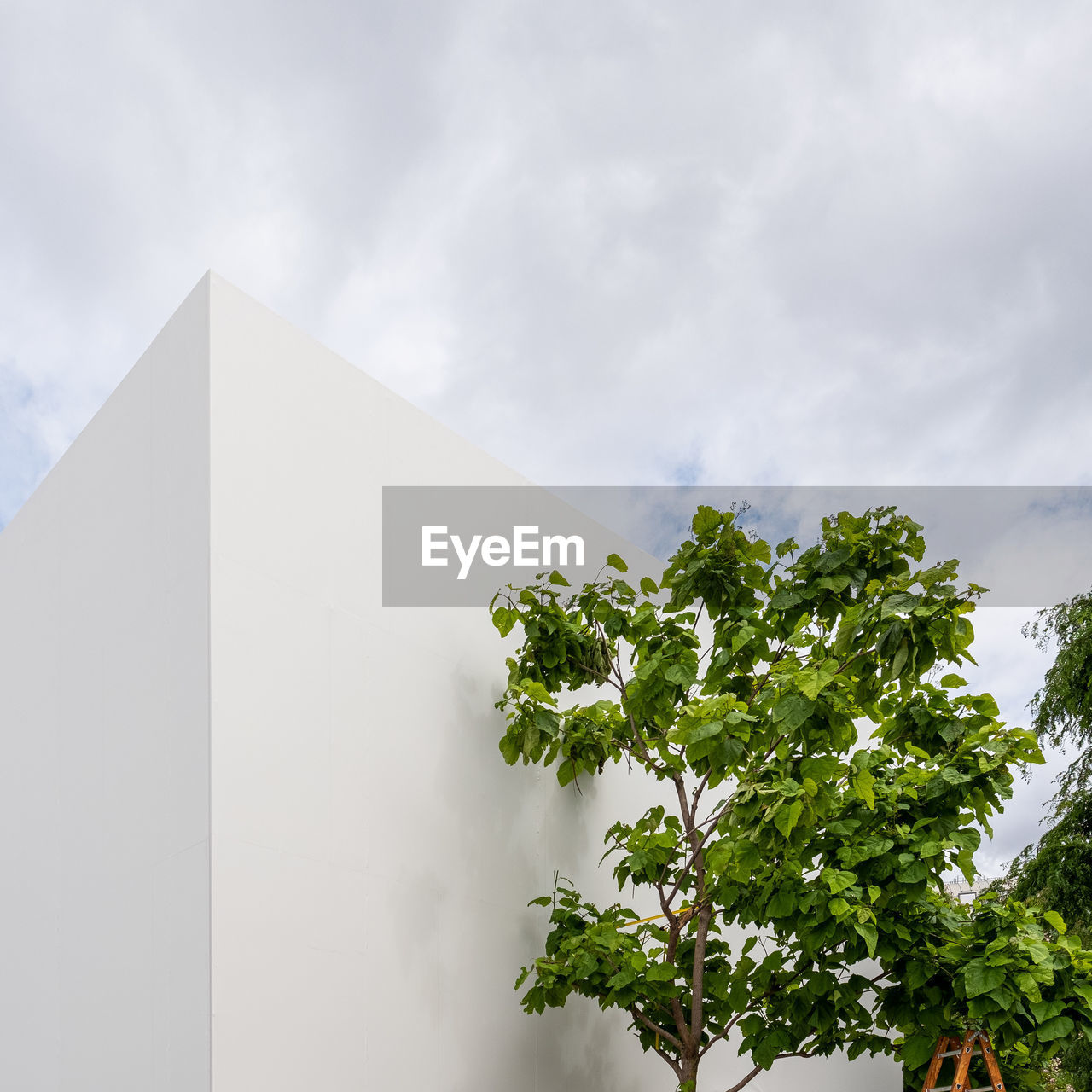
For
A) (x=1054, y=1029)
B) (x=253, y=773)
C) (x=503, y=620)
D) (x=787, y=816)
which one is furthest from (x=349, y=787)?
(x=1054, y=1029)

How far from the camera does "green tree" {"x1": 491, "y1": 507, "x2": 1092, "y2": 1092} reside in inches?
162

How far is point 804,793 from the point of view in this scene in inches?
151

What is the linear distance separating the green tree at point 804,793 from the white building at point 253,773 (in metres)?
0.38

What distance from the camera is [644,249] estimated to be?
8789 mm

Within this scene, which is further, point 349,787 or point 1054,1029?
point 349,787

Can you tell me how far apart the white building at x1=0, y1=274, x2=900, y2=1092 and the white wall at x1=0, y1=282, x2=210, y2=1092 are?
15mm

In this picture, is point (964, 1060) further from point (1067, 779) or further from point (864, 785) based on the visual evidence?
point (1067, 779)

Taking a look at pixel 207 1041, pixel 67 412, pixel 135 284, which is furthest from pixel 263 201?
pixel 67 412

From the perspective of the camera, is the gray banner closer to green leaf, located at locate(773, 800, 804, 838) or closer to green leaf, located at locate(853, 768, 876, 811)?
green leaf, located at locate(853, 768, 876, 811)

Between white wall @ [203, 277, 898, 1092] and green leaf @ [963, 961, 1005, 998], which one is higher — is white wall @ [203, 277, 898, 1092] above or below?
above

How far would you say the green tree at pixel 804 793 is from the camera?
4.11 m

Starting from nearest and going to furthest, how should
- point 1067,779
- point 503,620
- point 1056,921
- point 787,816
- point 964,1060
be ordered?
point 787,816 < point 1056,921 < point 964,1060 < point 503,620 < point 1067,779

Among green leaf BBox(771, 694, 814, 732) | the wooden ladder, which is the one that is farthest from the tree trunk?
green leaf BBox(771, 694, 814, 732)

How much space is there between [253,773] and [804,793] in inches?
75.8
